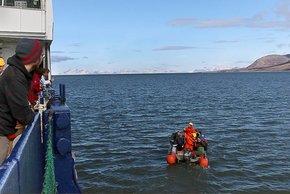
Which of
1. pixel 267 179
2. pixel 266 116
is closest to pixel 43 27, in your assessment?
pixel 267 179

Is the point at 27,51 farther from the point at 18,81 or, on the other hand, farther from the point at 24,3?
the point at 24,3

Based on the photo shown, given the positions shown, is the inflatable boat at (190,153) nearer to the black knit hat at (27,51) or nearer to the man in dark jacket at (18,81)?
the man in dark jacket at (18,81)

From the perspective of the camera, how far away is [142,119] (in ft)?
111

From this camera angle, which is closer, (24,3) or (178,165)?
(24,3)

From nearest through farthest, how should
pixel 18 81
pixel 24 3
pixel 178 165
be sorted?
1. pixel 18 81
2. pixel 24 3
3. pixel 178 165

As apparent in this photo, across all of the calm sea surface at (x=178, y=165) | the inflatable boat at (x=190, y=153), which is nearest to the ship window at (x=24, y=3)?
the calm sea surface at (x=178, y=165)

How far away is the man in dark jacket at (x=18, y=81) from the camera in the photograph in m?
3.28

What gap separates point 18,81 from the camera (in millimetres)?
3271

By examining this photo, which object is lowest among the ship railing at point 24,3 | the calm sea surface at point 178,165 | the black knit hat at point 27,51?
the calm sea surface at point 178,165

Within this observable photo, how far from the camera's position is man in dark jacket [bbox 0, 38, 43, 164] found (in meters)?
3.28

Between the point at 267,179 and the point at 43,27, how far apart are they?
1242 cm

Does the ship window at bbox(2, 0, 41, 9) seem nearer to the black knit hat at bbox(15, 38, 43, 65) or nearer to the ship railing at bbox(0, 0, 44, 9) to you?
the ship railing at bbox(0, 0, 44, 9)

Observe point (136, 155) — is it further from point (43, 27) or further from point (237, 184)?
point (43, 27)

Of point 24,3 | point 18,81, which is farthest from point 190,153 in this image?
point 18,81
